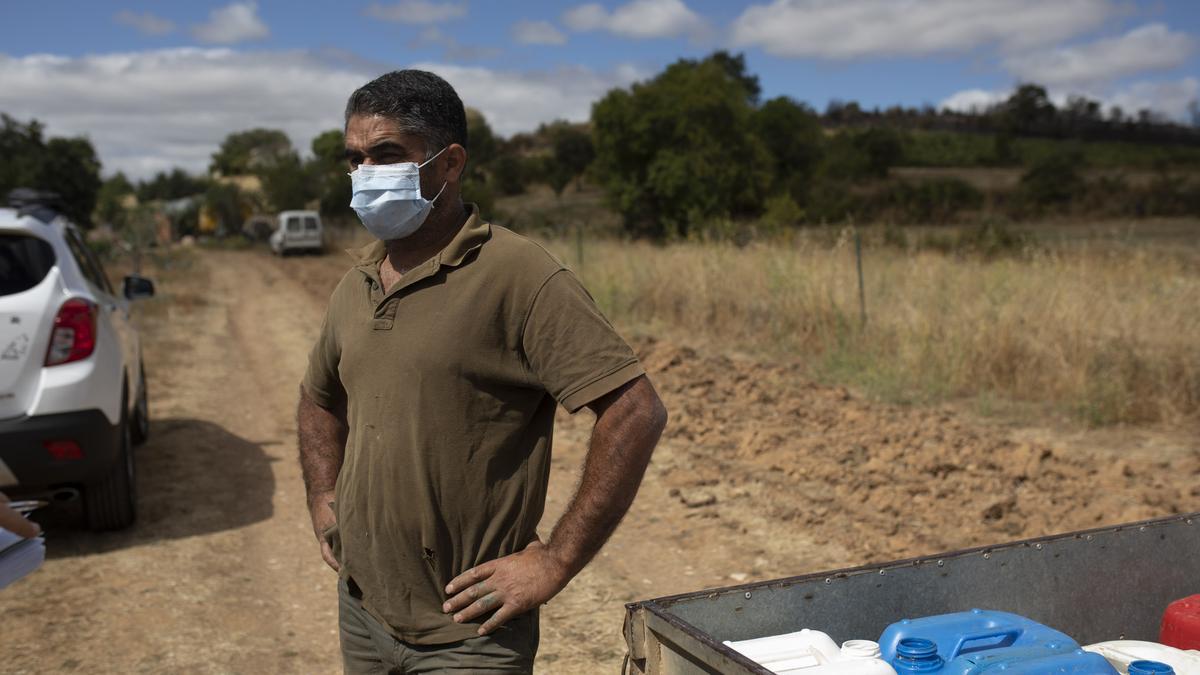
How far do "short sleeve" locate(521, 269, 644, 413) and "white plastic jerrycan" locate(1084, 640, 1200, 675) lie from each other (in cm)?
137

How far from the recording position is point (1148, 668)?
2.21 m

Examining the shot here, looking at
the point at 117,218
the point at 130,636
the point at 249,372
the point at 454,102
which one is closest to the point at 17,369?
the point at 130,636

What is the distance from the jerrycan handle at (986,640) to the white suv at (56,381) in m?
4.55

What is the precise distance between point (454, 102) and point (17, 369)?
3.94 metres

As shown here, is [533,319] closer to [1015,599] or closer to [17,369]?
[1015,599]

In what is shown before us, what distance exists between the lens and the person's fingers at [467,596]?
215 cm

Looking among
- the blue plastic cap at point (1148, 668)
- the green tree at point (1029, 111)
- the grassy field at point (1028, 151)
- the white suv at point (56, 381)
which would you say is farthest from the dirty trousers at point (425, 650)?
the green tree at point (1029, 111)

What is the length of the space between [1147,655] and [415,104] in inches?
83.3

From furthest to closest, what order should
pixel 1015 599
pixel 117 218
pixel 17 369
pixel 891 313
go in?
1. pixel 117 218
2. pixel 891 313
3. pixel 17 369
4. pixel 1015 599

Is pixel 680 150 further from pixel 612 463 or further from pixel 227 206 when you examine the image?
pixel 227 206

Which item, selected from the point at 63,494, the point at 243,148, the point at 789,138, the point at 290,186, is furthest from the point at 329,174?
the point at 243,148

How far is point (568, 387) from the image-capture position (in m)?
2.07

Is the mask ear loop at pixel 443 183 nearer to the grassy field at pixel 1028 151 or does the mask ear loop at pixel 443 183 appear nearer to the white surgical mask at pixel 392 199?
the white surgical mask at pixel 392 199

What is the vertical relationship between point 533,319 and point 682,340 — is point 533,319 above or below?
above
